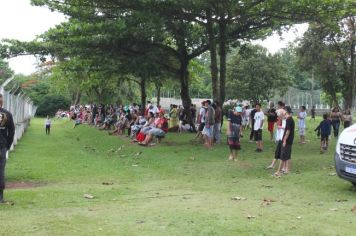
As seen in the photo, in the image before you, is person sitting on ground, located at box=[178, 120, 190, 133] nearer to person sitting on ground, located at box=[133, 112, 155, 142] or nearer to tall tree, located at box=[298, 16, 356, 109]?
person sitting on ground, located at box=[133, 112, 155, 142]

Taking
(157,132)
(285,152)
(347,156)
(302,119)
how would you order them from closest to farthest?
(347,156), (285,152), (157,132), (302,119)

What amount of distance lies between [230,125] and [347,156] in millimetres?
5765

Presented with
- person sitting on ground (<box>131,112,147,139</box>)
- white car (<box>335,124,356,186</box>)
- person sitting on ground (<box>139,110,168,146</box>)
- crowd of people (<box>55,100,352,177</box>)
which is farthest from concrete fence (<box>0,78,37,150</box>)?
white car (<box>335,124,356,186</box>)

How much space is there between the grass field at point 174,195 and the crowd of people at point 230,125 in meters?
0.65

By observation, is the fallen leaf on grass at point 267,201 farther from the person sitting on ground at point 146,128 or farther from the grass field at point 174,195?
the person sitting on ground at point 146,128

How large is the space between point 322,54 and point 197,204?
110 ft

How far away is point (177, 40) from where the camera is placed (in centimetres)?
2598

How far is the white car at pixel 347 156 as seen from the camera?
1011cm

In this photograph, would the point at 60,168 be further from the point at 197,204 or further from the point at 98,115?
the point at 98,115

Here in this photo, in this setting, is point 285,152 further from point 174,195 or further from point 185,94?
point 185,94

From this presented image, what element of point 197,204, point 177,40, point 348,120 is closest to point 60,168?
point 197,204

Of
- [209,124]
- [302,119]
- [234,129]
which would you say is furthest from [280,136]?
[302,119]

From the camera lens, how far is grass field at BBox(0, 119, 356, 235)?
7133 millimetres

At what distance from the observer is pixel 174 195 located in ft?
33.2
